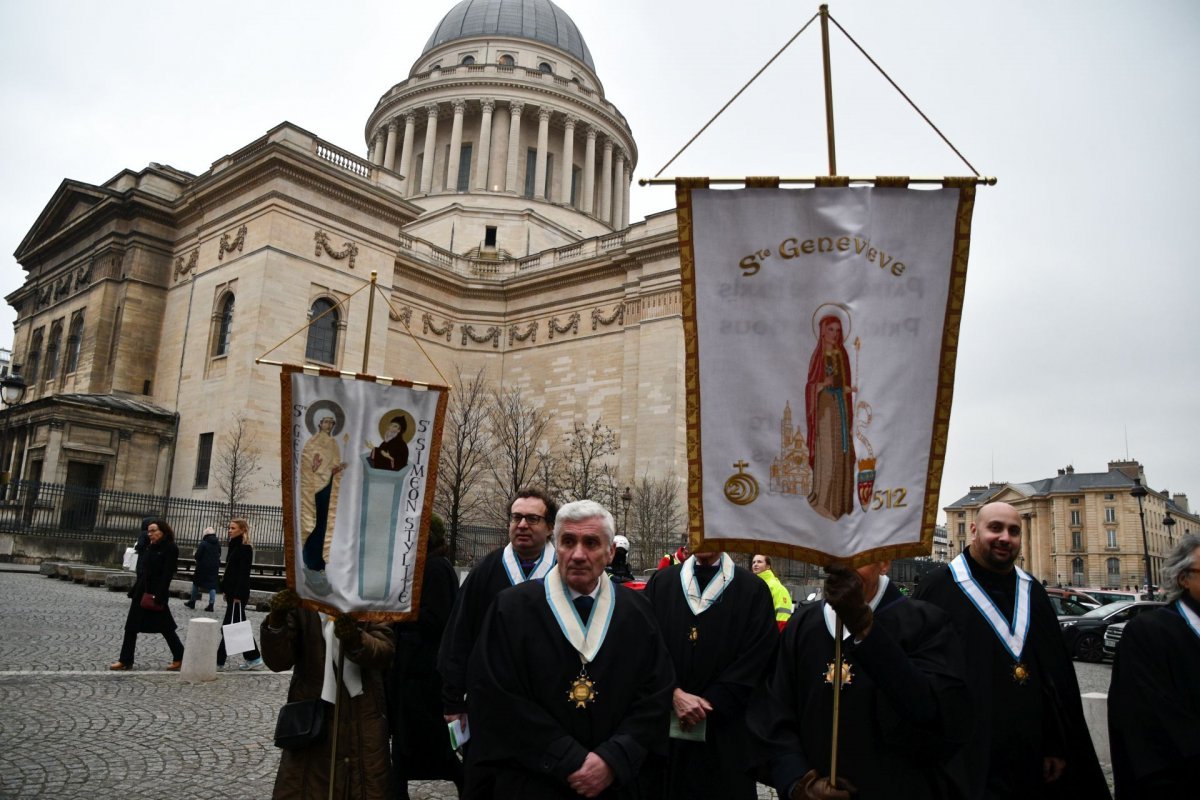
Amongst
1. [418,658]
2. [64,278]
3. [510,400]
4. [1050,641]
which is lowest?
[418,658]

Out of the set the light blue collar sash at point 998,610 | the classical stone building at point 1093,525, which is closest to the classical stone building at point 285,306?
the light blue collar sash at point 998,610

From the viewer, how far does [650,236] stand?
115 feet

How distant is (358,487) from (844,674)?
277 cm

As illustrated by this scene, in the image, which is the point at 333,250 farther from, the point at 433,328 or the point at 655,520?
the point at 655,520

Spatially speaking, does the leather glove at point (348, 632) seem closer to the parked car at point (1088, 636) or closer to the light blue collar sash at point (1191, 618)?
the light blue collar sash at point (1191, 618)

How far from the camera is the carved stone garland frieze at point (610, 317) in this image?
1438 inches

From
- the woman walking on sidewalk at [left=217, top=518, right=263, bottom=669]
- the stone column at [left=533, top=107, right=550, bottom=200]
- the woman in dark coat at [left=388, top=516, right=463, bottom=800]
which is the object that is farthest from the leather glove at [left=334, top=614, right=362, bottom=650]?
the stone column at [left=533, top=107, right=550, bottom=200]

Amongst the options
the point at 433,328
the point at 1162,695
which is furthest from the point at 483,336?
the point at 1162,695

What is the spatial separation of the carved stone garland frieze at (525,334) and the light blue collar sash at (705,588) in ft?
117

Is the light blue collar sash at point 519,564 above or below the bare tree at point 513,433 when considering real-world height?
below

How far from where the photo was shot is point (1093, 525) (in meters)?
78.8

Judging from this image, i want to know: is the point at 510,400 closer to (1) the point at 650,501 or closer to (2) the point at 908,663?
(1) the point at 650,501

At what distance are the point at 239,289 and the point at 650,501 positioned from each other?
17062 mm

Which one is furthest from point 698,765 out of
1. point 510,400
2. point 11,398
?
point 510,400
